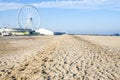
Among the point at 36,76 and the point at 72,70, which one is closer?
the point at 36,76

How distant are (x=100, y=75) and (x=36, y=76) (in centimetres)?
278

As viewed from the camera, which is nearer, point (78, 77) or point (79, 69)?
point (78, 77)

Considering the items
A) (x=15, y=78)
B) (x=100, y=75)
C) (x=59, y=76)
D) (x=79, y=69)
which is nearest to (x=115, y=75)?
(x=100, y=75)

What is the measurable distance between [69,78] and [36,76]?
1.29m

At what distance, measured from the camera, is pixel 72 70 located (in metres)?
12.5

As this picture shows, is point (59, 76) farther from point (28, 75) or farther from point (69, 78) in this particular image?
point (28, 75)

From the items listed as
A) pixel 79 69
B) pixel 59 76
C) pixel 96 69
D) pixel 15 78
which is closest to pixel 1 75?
pixel 15 78

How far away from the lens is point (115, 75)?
39.7 ft

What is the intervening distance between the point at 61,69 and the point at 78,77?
1.82 meters

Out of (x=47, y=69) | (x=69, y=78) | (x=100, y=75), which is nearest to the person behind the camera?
(x=69, y=78)

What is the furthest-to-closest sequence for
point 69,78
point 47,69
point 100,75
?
point 47,69
point 100,75
point 69,78

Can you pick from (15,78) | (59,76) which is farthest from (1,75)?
(59,76)

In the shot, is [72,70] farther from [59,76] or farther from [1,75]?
[1,75]

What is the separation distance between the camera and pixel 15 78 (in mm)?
11156
